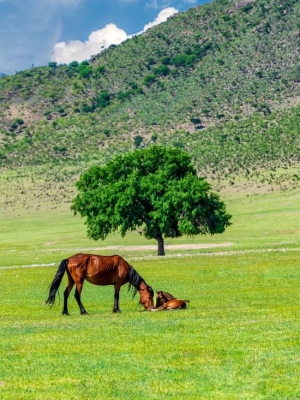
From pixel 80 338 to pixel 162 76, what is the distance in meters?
179

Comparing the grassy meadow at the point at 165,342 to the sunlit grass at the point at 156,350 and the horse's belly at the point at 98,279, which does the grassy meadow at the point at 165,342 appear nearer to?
the sunlit grass at the point at 156,350

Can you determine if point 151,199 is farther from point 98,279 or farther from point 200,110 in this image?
point 200,110

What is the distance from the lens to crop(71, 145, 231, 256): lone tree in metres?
68.2

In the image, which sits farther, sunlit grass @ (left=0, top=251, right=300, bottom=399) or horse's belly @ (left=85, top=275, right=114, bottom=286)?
horse's belly @ (left=85, top=275, right=114, bottom=286)

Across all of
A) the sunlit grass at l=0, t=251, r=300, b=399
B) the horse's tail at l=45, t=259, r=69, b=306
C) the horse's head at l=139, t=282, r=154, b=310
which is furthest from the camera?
the horse's head at l=139, t=282, r=154, b=310

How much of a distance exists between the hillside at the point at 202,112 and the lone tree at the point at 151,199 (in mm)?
64179

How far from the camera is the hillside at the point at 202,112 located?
14825cm

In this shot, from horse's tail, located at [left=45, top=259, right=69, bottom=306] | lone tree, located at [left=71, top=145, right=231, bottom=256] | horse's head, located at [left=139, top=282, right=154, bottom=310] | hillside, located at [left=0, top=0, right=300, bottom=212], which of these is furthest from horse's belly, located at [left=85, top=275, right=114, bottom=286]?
hillside, located at [left=0, top=0, right=300, bottom=212]

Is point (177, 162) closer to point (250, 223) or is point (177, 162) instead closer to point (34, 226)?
point (250, 223)

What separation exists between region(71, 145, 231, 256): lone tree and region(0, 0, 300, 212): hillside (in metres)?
64.2

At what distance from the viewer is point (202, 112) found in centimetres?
17025

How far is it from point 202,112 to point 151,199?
339ft

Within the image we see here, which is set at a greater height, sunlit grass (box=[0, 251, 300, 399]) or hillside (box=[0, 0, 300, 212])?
hillside (box=[0, 0, 300, 212])

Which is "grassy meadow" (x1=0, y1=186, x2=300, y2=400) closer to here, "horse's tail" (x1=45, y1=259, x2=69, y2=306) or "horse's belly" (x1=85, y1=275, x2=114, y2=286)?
"horse's tail" (x1=45, y1=259, x2=69, y2=306)
